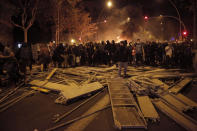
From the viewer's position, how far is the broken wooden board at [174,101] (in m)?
4.79

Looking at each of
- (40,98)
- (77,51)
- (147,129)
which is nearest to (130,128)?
(147,129)

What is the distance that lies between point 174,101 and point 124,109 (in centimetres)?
187

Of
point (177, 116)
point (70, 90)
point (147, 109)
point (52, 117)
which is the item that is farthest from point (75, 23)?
point (177, 116)

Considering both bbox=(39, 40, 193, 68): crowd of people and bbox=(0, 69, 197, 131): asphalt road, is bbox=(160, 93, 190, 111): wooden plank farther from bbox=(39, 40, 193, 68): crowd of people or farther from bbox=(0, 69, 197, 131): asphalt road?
bbox=(39, 40, 193, 68): crowd of people

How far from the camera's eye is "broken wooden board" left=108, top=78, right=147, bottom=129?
407 centimetres

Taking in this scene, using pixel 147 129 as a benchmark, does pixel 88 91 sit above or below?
above

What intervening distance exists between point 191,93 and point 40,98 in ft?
21.2

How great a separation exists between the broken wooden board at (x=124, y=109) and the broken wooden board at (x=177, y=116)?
893mm

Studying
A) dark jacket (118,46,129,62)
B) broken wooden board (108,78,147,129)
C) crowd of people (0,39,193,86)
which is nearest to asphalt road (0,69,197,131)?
broken wooden board (108,78,147,129)

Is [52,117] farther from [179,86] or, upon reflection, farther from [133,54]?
[133,54]

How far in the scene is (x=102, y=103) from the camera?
571 centimetres

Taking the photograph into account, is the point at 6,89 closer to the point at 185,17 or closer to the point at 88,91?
the point at 88,91

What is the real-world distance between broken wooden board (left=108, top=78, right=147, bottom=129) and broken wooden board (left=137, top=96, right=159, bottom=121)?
0.19 m

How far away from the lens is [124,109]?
4.86 m
